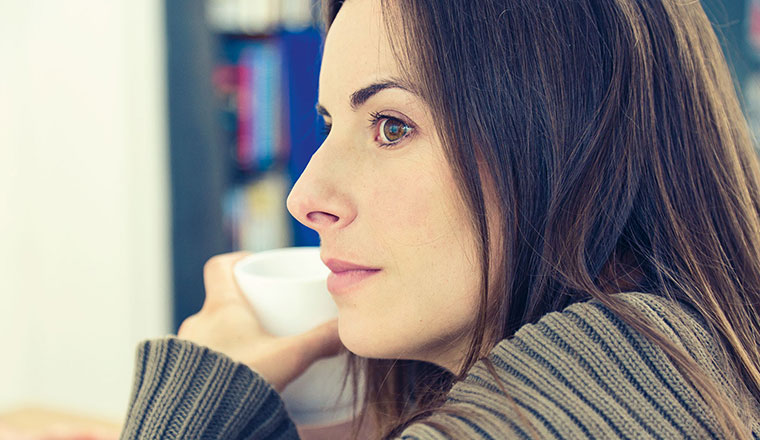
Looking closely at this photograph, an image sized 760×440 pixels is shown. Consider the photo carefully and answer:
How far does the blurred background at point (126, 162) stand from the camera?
6.28 feet

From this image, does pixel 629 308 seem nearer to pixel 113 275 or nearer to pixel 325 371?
pixel 325 371

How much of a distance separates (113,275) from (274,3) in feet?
3.11

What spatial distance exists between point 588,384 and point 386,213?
10.0 inches

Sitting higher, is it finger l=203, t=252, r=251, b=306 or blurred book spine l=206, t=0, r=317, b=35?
blurred book spine l=206, t=0, r=317, b=35

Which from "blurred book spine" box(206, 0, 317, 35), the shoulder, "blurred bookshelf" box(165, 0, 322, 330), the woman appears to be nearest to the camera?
the shoulder

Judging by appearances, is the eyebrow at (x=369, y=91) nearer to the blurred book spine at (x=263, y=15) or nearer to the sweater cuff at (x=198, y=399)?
the sweater cuff at (x=198, y=399)

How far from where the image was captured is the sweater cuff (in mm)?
706

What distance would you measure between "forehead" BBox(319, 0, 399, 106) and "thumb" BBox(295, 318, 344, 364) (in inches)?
10.3

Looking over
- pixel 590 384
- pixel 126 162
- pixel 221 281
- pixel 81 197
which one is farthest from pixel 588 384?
pixel 81 197

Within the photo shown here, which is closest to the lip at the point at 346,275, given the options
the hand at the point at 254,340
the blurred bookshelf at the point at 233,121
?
the hand at the point at 254,340

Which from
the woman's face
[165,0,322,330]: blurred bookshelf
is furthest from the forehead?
[165,0,322,330]: blurred bookshelf

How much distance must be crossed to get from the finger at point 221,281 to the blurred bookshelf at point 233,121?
95cm

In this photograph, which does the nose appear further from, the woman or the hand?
the hand

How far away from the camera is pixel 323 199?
66 cm
